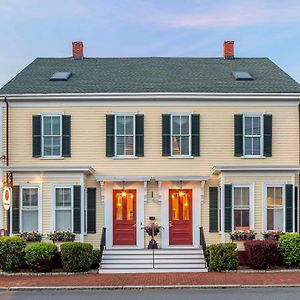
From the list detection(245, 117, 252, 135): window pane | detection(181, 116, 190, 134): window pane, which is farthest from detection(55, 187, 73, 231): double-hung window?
detection(245, 117, 252, 135): window pane

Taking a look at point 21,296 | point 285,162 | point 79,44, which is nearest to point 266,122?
point 285,162

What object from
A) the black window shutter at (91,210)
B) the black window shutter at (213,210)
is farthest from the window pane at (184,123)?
the black window shutter at (91,210)

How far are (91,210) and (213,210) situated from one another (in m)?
4.84

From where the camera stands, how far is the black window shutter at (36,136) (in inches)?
1033

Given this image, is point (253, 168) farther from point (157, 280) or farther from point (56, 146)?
point (56, 146)

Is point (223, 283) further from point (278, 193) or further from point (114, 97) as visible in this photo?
point (114, 97)

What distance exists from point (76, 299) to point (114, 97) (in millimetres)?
10226

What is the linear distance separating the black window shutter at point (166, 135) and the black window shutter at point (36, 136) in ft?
16.2

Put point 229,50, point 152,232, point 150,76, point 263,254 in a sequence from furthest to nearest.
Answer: point 229,50, point 150,76, point 152,232, point 263,254

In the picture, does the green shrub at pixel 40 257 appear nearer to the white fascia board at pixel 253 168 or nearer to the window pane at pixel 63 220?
the window pane at pixel 63 220

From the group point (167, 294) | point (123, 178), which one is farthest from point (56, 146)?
point (167, 294)

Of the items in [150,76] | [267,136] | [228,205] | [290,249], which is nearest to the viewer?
[290,249]

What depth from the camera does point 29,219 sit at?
1008 inches

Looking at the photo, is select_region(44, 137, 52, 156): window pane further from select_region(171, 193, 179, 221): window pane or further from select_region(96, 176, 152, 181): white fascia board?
select_region(171, 193, 179, 221): window pane
